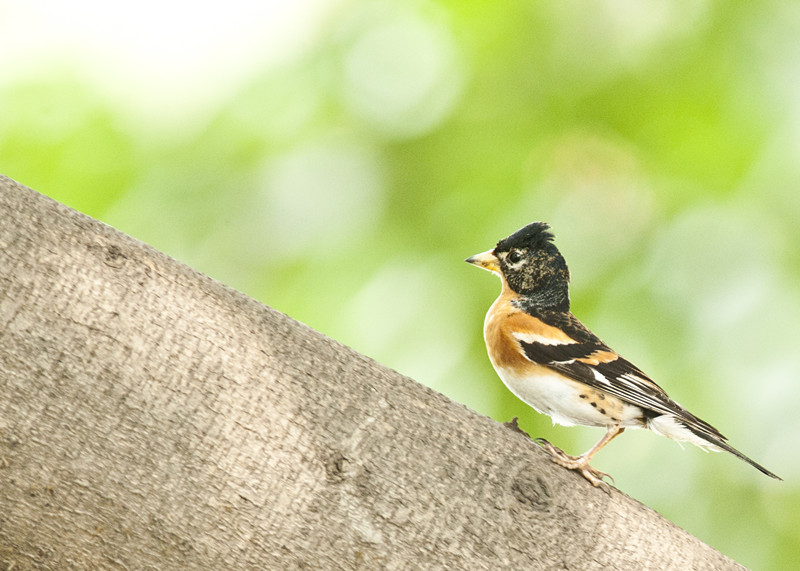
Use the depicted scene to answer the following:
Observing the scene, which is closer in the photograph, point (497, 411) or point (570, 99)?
point (497, 411)

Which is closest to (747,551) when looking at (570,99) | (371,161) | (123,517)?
(570,99)

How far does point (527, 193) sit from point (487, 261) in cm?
95

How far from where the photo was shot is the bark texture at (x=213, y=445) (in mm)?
1349

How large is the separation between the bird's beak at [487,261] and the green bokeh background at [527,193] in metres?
0.57

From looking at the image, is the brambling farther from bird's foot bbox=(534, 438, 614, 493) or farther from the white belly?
bird's foot bbox=(534, 438, 614, 493)

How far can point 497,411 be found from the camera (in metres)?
3.30

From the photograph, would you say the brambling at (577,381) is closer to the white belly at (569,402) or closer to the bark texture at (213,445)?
the white belly at (569,402)

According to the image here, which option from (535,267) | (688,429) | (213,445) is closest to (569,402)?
(688,429)

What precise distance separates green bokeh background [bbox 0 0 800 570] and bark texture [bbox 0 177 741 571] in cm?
180

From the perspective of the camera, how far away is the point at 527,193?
150 inches

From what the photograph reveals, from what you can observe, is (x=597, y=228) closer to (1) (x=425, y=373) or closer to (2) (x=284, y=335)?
(1) (x=425, y=373)

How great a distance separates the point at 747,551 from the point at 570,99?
7.40ft

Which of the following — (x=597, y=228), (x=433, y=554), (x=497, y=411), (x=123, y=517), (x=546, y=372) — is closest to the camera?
(x=123, y=517)

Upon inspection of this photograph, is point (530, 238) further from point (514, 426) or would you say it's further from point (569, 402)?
point (514, 426)
